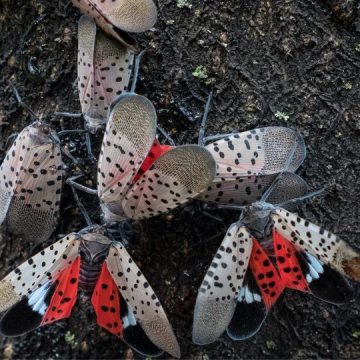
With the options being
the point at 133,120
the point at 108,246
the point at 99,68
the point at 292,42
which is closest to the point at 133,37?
the point at 99,68

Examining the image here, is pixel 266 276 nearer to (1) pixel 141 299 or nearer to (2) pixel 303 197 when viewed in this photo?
(2) pixel 303 197

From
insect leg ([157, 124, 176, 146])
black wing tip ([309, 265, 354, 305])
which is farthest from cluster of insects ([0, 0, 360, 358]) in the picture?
insect leg ([157, 124, 176, 146])

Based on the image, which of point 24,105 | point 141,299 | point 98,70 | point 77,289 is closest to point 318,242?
point 141,299

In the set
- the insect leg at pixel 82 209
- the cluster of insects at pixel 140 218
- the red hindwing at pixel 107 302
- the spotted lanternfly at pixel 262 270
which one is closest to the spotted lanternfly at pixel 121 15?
the cluster of insects at pixel 140 218

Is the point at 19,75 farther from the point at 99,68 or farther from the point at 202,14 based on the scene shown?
the point at 202,14

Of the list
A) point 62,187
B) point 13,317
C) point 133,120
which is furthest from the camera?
point 62,187

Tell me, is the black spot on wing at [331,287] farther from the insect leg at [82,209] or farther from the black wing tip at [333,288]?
the insect leg at [82,209]
